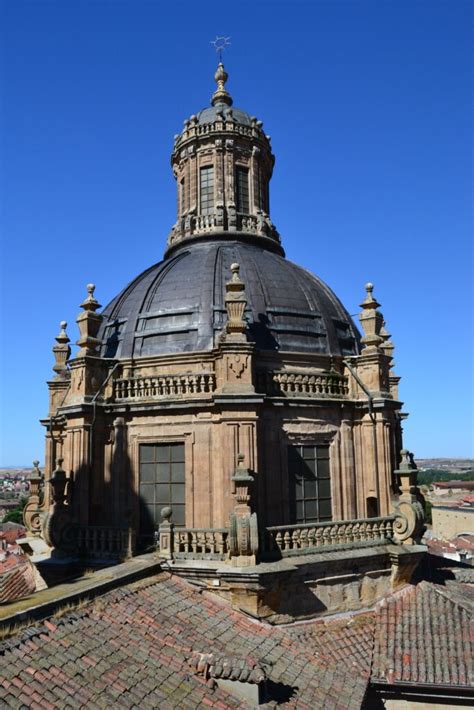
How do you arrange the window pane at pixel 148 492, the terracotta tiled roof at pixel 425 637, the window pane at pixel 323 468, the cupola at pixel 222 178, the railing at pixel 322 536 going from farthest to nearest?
the cupola at pixel 222 178, the window pane at pixel 323 468, the window pane at pixel 148 492, the railing at pixel 322 536, the terracotta tiled roof at pixel 425 637

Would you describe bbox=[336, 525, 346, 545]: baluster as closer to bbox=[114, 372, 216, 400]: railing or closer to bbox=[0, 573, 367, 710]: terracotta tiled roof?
bbox=[0, 573, 367, 710]: terracotta tiled roof

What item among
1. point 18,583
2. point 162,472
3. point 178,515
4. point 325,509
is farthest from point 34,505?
point 325,509

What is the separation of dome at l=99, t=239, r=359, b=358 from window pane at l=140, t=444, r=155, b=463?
283cm

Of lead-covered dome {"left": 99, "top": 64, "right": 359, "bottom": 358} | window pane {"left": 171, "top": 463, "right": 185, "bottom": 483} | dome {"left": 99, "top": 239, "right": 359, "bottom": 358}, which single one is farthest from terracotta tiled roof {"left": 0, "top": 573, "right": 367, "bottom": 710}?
lead-covered dome {"left": 99, "top": 64, "right": 359, "bottom": 358}

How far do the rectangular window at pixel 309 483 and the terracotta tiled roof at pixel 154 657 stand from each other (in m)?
3.98

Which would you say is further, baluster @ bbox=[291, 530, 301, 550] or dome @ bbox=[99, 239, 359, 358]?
dome @ bbox=[99, 239, 359, 358]

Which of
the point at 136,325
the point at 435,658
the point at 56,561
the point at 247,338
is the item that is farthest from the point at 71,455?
the point at 435,658

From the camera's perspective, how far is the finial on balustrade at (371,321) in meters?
19.1

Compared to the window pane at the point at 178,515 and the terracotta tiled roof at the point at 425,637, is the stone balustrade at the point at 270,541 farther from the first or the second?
the terracotta tiled roof at the point at 425,637

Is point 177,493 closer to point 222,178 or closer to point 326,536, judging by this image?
point 326,536

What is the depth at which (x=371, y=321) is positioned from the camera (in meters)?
19.2

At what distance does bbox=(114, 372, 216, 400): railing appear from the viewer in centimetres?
1692

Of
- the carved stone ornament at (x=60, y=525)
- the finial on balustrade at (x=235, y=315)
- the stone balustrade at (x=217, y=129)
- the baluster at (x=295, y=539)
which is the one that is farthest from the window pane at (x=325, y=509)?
the stone balustrade at (x=217, y=129)

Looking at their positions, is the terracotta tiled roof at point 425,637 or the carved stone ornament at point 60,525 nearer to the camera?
the terracotta tiled roof at point 425,637
